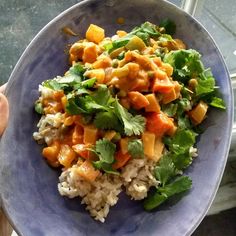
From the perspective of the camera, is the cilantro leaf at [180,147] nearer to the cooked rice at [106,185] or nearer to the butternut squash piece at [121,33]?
the cooked rice at [106,185]

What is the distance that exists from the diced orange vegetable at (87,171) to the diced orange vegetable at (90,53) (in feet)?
1.06

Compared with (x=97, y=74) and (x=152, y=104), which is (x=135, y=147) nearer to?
(x=152, y=104)

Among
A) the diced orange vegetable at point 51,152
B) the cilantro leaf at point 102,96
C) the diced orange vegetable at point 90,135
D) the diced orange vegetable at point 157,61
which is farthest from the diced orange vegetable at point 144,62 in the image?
the diced orange vegetable at point 51,152

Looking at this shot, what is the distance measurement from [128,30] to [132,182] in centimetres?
52

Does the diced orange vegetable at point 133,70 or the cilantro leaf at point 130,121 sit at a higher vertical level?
the diced orange vegetable at point 133,70

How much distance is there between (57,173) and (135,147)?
0.24 metres

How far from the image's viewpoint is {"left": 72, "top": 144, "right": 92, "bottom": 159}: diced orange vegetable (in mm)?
1195

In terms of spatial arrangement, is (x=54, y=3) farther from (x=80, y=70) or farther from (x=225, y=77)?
(x=225, y=77)

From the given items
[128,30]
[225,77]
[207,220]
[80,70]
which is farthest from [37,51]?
[207,220]

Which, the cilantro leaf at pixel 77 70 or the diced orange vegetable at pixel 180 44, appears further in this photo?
the diced orange vegetable at pixel 180 44

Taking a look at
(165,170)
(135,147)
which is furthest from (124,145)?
(165,170)

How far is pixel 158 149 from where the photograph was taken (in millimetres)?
1231

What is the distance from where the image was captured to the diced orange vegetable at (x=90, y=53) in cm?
132

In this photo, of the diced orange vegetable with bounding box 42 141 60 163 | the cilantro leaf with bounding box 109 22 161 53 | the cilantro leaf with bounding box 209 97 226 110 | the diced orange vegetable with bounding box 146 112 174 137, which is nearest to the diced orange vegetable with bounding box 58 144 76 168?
the diced orange vegetable with bounding box 42 141 60 163
